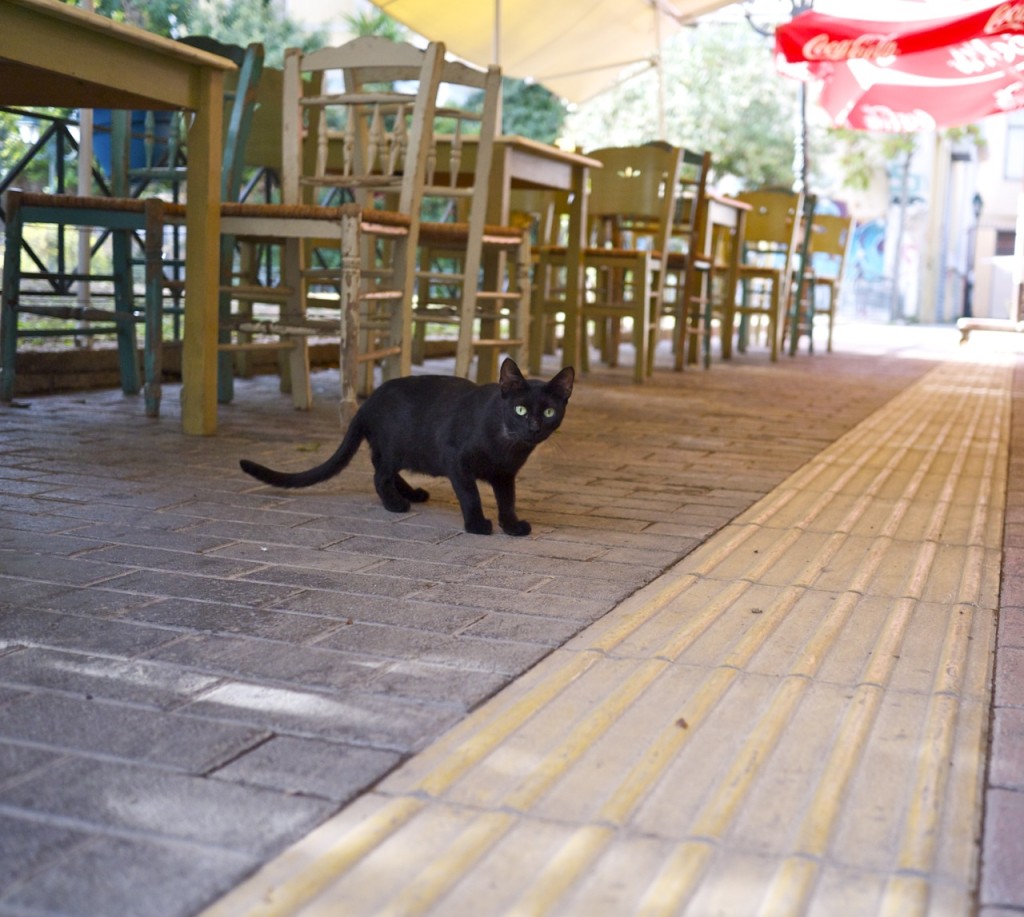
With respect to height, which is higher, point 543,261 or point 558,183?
point 558,183

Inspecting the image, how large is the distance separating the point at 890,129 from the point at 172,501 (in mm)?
5522

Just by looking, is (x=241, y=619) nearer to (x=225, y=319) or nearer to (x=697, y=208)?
(x=225, y=319)

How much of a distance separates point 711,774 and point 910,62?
6.06m

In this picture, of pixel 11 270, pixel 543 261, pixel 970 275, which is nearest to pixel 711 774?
pixel 11 270

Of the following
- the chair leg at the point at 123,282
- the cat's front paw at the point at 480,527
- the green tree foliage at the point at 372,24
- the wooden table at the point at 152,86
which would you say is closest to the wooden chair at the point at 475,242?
the wooden table at the point at 152,86

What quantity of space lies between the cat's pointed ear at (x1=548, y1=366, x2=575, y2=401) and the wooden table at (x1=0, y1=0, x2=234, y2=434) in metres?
1.28

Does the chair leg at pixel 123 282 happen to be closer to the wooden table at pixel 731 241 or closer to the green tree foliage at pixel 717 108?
the wooden table at pixel 731 241

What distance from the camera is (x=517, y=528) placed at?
95.8 inches

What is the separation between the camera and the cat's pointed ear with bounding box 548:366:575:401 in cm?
245

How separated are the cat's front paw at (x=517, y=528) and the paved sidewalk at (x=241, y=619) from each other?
0.06 meters

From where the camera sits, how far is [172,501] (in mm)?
2572

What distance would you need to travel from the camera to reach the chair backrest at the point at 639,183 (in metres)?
6.07

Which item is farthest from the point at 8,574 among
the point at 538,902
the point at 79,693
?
the point at 538,902

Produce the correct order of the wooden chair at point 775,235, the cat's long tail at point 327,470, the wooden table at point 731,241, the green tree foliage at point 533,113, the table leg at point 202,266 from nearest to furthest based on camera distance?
the cat's long tail at point 327,470
the table leg at point 202,266
the wooden table at point 731,241
the wooden chair at point 775,235
the green tree foliage at point 533,113
